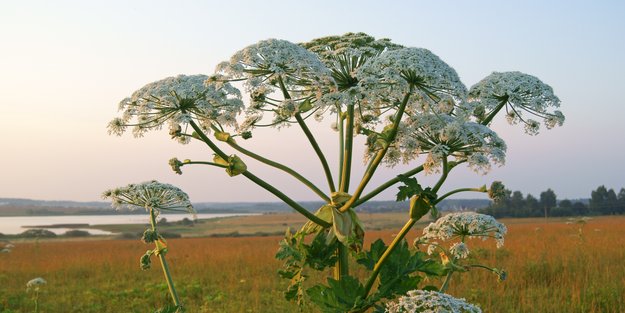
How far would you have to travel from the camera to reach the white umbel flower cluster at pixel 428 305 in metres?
3.26

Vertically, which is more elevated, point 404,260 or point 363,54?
point 363,54

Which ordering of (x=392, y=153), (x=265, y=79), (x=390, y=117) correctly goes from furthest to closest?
(x=390, y=117)
(x=392, y=153)
(x=265, y=79)

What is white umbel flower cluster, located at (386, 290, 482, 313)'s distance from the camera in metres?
3.26

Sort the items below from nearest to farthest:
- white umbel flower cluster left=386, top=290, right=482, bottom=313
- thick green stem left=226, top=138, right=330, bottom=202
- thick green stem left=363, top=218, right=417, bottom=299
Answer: white umbel flower cluster left=386, top=290, right=482, bottom=313 < thick green stem left=363, top=218, right=417, bottom=299 < thick green stem left=226, top=138, right=330, bottom=202

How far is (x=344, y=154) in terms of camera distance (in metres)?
4.11

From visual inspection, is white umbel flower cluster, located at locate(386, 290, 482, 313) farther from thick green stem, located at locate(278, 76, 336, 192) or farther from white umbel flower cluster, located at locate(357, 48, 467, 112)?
white umbel flower cluster, located at locate(357, 48, 467, 112)

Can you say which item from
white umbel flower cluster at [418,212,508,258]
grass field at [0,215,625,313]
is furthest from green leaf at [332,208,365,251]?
grass field at [0,215,625,313]

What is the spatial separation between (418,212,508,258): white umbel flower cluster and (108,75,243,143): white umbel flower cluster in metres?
2.17

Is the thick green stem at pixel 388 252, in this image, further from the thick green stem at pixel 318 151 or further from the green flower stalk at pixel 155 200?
the green flower stalk at pixel 155 200

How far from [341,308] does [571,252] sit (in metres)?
13.1

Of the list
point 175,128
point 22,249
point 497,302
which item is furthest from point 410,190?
point 22,249

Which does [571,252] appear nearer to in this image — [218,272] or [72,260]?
[218,272]

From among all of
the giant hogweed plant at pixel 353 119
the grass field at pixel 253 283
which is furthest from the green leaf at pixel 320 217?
the grass field at pixel 253 283

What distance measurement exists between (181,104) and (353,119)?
1256mm
